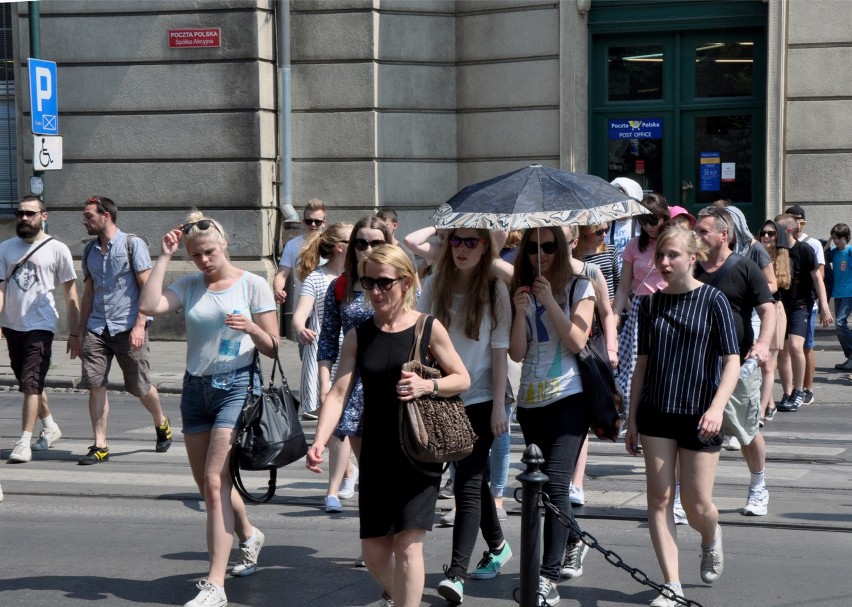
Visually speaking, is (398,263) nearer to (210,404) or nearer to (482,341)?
(482,341)

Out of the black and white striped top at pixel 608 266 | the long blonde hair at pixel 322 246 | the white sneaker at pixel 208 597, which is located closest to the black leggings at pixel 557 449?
the white sneaker at pixel 208 597

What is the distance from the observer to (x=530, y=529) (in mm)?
4645

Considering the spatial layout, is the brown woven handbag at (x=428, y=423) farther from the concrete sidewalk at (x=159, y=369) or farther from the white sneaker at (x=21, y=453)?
the concrete sidewalk at (x=159, y=369)

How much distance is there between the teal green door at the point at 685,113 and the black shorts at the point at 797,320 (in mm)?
4706

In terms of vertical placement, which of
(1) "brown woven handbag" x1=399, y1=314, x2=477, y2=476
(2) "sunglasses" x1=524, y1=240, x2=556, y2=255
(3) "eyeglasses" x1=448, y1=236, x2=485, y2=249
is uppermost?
(3) "eyeglasses" x1=448, y1=236, x2=485, y2=249

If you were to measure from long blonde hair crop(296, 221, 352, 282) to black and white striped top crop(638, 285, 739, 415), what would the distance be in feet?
7.79

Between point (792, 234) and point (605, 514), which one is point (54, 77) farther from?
point (605, 514)

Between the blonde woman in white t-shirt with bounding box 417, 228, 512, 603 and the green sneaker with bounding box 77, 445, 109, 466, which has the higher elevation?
the blonde woman in white t-shirt with bounding box 417, 228, 512, 603

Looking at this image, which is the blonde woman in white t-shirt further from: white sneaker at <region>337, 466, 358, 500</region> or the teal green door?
the teal green door

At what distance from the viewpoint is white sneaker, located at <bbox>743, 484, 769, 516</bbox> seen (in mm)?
7191

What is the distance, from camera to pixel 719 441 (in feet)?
18.0

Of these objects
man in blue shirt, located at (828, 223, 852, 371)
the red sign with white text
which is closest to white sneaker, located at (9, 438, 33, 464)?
the red sign with white text

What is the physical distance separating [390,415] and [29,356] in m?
5.30

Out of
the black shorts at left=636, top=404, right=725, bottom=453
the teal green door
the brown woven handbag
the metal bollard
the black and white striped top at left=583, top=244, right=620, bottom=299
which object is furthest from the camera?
the teal green door
